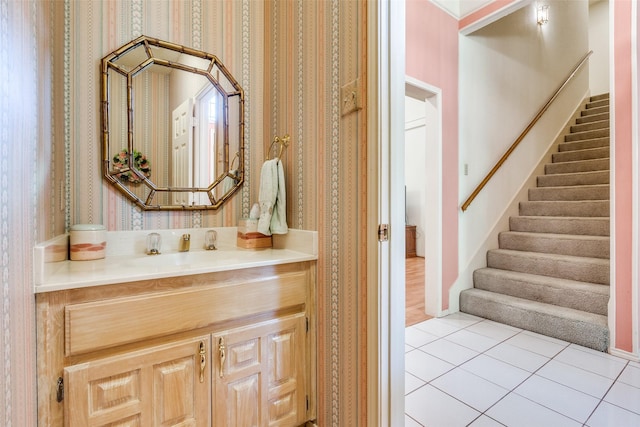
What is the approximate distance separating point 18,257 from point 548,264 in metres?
3.45

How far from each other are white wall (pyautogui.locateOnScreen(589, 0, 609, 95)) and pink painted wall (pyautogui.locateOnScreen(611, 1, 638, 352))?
12.7 feet

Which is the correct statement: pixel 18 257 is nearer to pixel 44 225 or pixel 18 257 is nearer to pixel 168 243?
pixel 44 225

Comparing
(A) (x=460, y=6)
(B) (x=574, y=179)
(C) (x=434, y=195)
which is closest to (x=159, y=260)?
(C) (x=434, y=195)

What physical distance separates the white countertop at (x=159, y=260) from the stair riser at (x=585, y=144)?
435 centimetres

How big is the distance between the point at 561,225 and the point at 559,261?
A: 533 mm

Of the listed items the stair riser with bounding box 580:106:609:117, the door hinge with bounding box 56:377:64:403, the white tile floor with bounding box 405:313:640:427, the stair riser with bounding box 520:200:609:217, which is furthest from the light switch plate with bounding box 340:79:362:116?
the stair riser with bounding box 580:106:609:117

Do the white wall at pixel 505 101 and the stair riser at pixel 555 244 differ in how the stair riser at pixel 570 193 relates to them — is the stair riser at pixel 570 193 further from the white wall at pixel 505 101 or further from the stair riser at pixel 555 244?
the stair riser at pixel 555 244

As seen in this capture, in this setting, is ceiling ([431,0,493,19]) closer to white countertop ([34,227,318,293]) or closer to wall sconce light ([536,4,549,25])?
wall sconce light ([536,4,549,25])

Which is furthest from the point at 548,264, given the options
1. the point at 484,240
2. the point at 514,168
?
the point at 514,168

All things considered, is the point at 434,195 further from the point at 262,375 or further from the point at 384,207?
the point at 262,375

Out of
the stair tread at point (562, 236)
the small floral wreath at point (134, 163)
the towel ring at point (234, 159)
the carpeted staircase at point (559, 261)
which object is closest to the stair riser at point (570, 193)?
the carpeted staircase at point (559, 261)

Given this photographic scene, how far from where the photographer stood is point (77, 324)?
0.89m

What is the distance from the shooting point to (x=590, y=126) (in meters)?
4.27

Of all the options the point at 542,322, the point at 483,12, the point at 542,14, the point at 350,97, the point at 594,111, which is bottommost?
the point at 542,322
